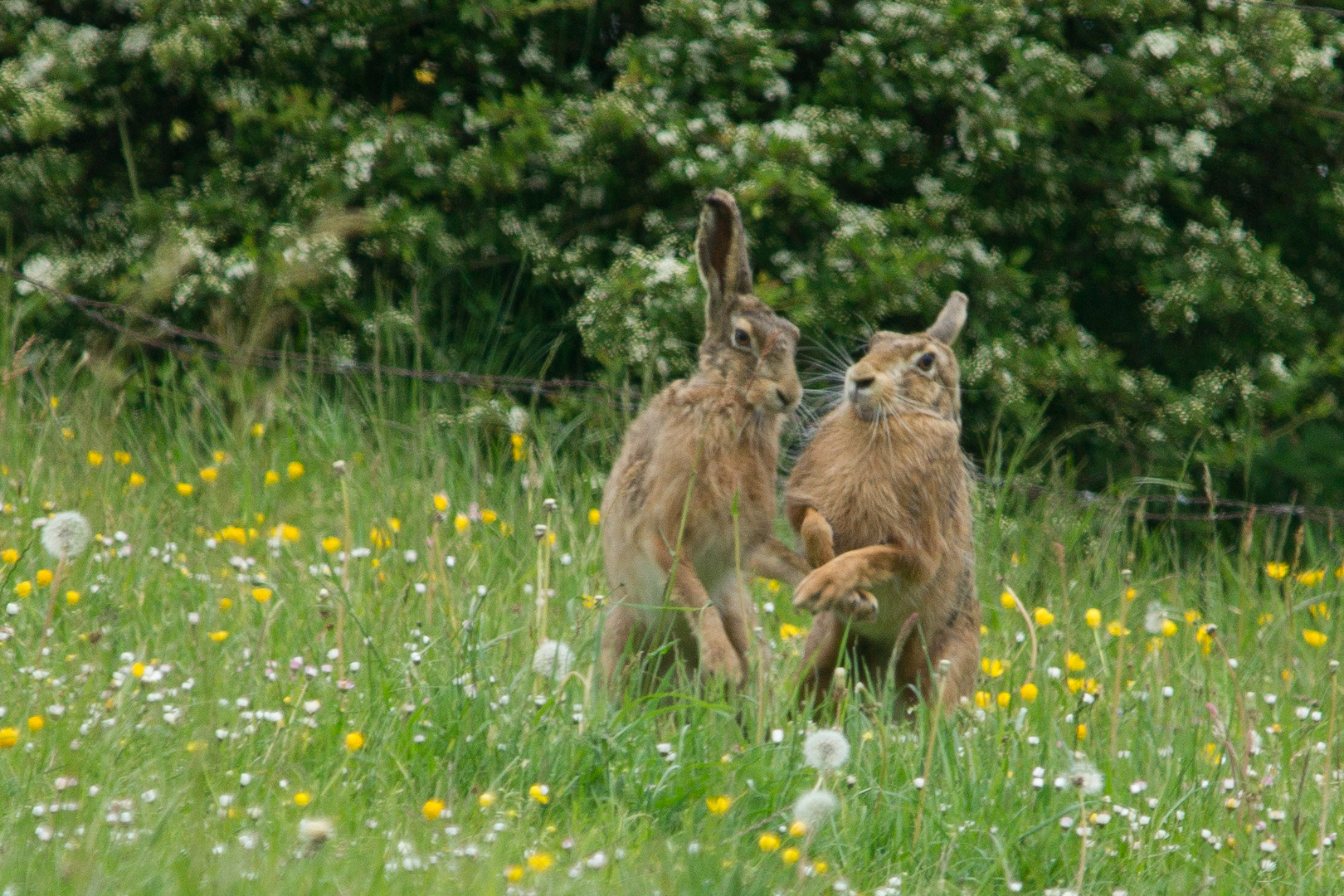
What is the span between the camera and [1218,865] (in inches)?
119

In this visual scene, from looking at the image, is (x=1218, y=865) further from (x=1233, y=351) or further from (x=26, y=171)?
(x=26, y=171)

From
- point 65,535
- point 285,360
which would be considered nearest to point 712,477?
point 65,535

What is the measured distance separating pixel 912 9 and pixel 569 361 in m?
2.37

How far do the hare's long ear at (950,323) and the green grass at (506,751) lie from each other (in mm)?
941

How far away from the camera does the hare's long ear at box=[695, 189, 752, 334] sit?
345 cm

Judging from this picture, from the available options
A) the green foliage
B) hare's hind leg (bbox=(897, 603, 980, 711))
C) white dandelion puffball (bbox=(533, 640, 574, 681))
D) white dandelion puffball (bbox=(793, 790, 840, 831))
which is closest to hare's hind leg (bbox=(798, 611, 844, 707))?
hare's hind leg (bbox=(897, 603, 980, 711))

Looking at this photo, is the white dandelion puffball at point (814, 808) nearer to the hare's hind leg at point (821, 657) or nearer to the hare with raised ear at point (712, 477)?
the hare with raised ear at point (712, 477)

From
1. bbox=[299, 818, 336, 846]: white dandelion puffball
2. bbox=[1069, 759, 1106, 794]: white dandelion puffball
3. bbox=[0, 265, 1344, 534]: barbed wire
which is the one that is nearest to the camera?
bbox=[299, 818, 336, 846]: white dandelion puffball

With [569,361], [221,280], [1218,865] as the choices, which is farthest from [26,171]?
[1218,865]

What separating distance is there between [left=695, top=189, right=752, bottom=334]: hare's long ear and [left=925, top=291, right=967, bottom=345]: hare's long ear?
1.98ft

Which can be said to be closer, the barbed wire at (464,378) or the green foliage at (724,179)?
the barbed wire at (464,378)

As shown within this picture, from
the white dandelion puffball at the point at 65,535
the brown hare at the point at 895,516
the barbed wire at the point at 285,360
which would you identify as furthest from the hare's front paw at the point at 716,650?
the barbed wire at the point at 285,360

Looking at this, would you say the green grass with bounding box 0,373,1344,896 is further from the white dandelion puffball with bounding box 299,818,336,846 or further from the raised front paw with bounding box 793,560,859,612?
the raised front paw with bounding box 793,560,859,612

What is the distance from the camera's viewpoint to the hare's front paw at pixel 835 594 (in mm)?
3207
